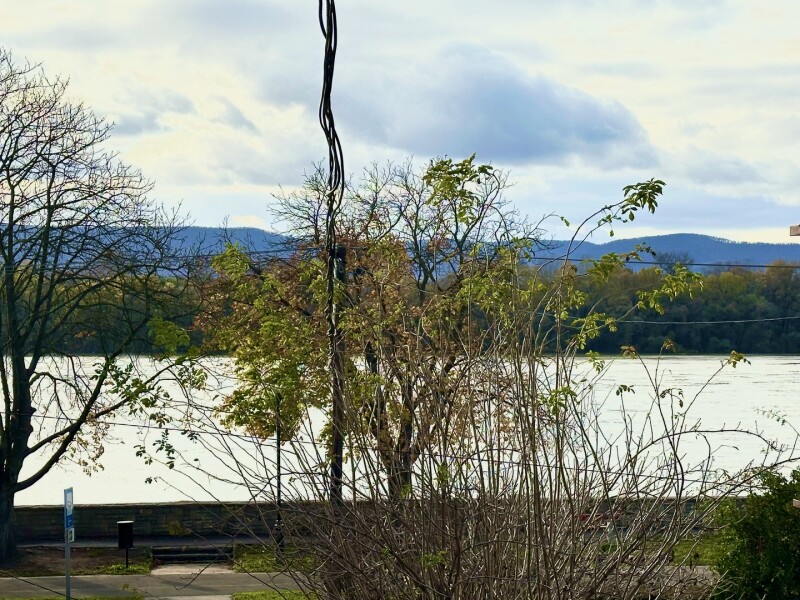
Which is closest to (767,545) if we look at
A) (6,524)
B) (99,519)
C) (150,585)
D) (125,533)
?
(150,585)

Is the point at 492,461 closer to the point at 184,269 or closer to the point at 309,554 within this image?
the point at 309,554

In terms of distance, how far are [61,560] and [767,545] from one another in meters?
16.6

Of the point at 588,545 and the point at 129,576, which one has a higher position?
the point at 588,545

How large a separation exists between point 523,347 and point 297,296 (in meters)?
16.7

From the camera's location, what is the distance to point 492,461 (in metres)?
3.94

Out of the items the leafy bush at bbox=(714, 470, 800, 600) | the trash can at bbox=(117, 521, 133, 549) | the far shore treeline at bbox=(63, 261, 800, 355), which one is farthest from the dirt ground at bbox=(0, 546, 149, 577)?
the leafy bush at bbox=(714, 470, 800, 600)

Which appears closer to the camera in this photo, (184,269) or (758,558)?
(758,558)

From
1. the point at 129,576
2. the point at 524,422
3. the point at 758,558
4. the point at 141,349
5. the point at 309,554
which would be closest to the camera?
the point at 524,422

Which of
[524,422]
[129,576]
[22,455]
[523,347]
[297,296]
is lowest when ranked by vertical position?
[129,576]

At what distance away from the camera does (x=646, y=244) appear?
5496 millimetres

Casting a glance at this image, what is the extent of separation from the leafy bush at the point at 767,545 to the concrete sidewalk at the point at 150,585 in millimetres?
9466

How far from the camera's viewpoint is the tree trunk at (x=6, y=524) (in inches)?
882

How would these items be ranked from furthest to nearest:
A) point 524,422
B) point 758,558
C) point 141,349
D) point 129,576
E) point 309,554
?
point 141,349 → point 129,576 → point 758,558 → point 309,554 → point 524,422

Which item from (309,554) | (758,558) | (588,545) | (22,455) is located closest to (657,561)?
(588,545)
